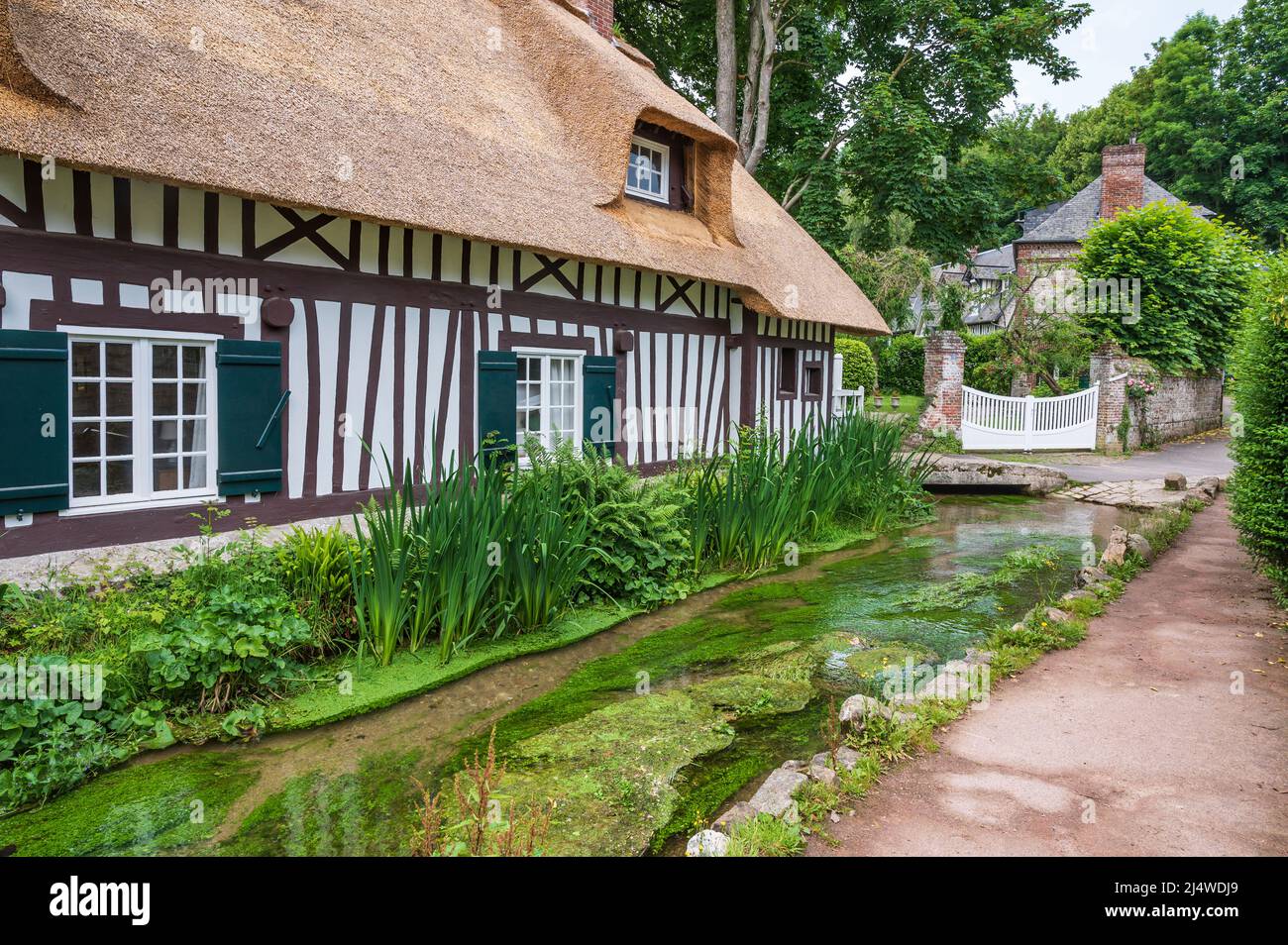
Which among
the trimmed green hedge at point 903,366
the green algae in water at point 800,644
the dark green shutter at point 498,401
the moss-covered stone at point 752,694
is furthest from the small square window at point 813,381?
the trimmed green hedge at point 903,366

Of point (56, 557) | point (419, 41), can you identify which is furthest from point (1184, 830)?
point (419, 41)

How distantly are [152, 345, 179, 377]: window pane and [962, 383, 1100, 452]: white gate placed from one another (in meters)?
14.8

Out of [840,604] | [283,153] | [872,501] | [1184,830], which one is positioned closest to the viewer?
[1184,830]

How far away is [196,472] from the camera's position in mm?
5609

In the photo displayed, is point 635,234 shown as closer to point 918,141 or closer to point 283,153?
point 283,153

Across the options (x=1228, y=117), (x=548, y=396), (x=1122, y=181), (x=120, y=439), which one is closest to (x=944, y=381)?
(x=548, y=396)

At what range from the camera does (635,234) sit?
26.3 feet

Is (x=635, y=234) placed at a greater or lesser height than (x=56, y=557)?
greater

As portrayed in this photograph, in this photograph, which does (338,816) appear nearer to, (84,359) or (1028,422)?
(84,359)

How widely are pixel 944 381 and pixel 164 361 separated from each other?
47.7ft

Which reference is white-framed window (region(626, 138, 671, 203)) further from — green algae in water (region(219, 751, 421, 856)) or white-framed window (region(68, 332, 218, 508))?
green algae in water (region(219, 751, 421, 856))
